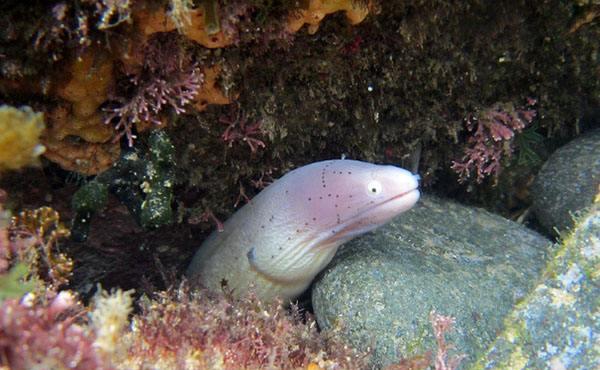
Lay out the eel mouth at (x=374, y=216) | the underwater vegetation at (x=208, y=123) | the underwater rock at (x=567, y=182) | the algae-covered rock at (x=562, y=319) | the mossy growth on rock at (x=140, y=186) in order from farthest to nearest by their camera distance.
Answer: the underwater rock at (x=567, y=182) → the eel mouth at (x=374, y=216) → the mossy growth on rock at (x=140, y=186) → the algae-covered rock at (x=562, y=319) → the underwater vegetation at (x=208, y=123)

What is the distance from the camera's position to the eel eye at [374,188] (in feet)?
10.6

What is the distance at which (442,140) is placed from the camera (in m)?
4.12

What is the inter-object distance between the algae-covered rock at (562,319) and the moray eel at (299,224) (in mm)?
996

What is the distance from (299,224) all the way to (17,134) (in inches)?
74.0

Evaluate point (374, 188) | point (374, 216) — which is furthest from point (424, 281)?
point (374, 188)

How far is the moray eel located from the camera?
325 cm

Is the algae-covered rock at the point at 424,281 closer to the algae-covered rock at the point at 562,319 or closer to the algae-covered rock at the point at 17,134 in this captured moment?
the algae-covered rock at the point at 562,319

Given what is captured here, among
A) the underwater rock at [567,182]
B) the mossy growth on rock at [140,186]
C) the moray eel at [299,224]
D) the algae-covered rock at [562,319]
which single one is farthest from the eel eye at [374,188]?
the underwater rock at [567,182]

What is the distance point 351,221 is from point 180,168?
4.40 ft

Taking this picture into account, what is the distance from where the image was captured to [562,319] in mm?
2416

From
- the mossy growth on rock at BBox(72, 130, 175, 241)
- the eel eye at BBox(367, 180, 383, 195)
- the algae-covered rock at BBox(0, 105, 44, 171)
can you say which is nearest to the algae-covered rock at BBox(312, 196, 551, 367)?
the eel eye at BBox(367, 180, 383, 195)

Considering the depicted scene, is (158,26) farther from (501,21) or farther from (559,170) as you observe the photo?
(559,170)

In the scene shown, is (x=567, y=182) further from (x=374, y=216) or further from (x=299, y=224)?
(x=299, y=224)

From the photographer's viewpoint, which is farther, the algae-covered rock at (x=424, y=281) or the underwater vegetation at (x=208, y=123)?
the algae-covered rock at (x=424, y=281)
